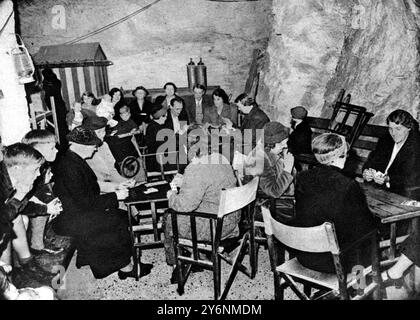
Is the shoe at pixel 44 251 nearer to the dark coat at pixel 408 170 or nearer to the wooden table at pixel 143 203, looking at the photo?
the wooden table at pixel 143 203

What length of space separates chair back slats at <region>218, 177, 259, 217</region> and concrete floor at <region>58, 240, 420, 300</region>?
103 cm

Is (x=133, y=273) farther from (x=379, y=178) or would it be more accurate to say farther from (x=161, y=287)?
(x=379, y=178)

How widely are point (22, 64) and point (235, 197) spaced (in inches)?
126

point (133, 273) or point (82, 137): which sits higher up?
point (82, 137)

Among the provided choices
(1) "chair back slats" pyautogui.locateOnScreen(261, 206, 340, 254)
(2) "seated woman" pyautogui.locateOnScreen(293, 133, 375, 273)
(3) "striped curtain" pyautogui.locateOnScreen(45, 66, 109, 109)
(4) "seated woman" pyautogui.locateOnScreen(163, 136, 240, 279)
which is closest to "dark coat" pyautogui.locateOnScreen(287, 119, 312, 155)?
(4) "seated woman" pyautogui.locateOnScreen(163, 136, 240, 279)

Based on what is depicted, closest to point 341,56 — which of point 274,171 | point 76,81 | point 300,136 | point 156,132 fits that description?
point 300,136

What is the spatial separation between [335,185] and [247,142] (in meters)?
3.23

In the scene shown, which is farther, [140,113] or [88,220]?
[140,113]

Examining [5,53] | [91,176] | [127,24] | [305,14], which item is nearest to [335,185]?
[91,176]

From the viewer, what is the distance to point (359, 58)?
6.34 m

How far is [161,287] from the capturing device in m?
3.56

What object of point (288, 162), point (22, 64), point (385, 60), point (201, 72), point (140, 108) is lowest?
point (288, 162)

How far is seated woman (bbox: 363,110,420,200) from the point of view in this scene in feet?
11.3

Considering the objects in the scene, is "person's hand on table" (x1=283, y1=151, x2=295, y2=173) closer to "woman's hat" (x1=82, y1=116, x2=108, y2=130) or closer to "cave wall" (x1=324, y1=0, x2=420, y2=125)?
"cave wall" (x1=324, y1=0, x2=420, y2=125)
